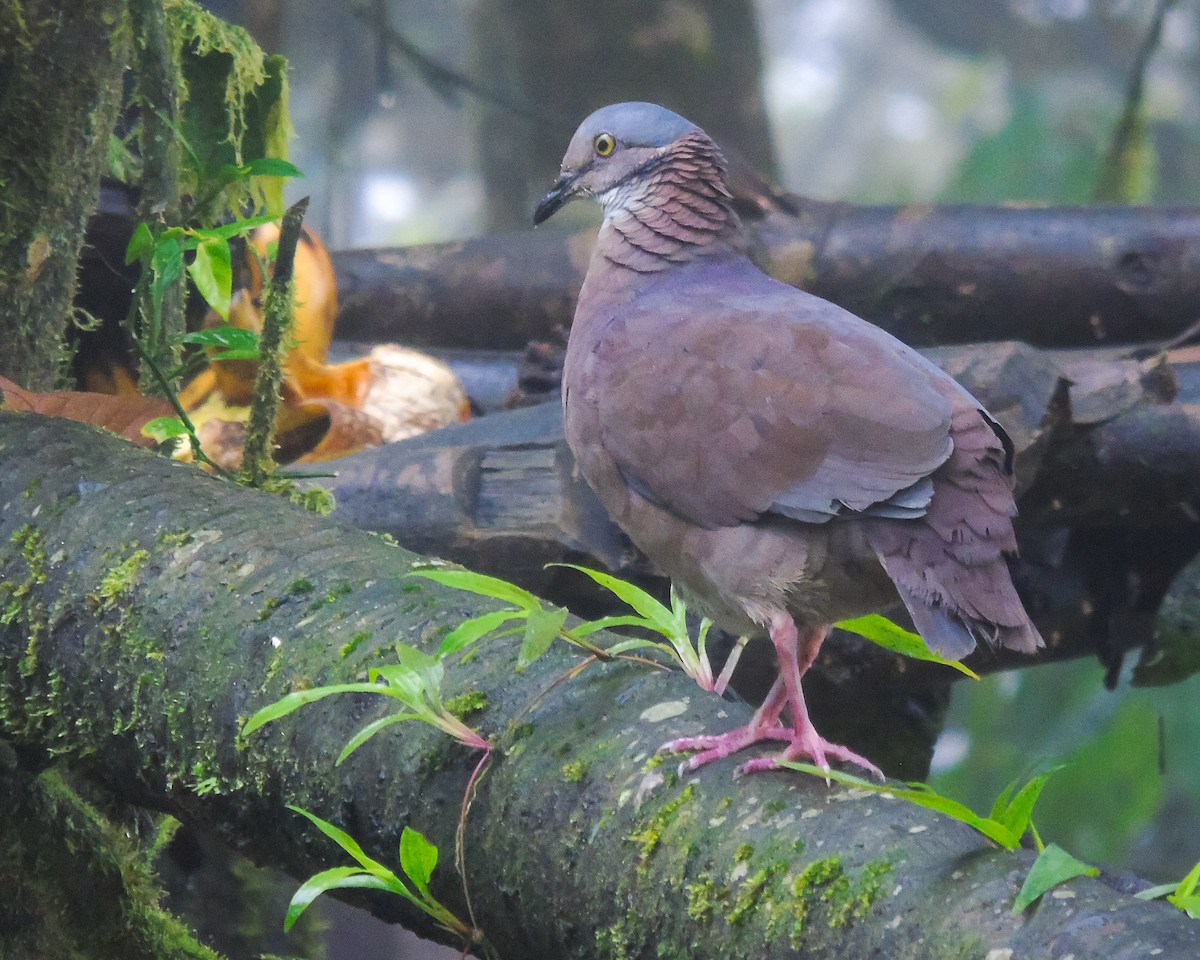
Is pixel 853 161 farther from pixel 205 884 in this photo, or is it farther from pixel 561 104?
pixel 205 884

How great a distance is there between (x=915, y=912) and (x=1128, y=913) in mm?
167

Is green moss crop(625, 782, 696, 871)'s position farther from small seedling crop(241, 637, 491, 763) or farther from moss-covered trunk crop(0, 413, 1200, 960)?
small seedling crop(241, 637, 491, 763)

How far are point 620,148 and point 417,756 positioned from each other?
4.37 ft

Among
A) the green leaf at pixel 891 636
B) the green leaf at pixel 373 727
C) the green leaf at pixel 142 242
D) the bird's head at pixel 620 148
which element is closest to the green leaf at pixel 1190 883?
the green leaf at pixel 891 636

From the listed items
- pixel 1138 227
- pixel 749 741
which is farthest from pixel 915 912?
pixel 1138 227

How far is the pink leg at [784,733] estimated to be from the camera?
1201 mm

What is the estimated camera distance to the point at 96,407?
2004 mm

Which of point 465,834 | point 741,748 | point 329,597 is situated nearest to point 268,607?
point 329,597

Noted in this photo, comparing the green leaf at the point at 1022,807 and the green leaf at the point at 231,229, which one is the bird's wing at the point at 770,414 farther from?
the green leaf at the point at 231,229

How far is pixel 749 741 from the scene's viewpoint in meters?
1.23

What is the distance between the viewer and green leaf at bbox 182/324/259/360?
75.0 inches

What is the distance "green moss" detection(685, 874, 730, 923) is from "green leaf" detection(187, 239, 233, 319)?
1.29 metres

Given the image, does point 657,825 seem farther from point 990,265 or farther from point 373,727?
point 990,265

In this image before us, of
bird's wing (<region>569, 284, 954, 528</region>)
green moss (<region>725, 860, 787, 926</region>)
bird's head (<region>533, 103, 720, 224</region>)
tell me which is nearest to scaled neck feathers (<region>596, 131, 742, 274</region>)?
bird's head (<region>533, 103, 720, 224</region>)
